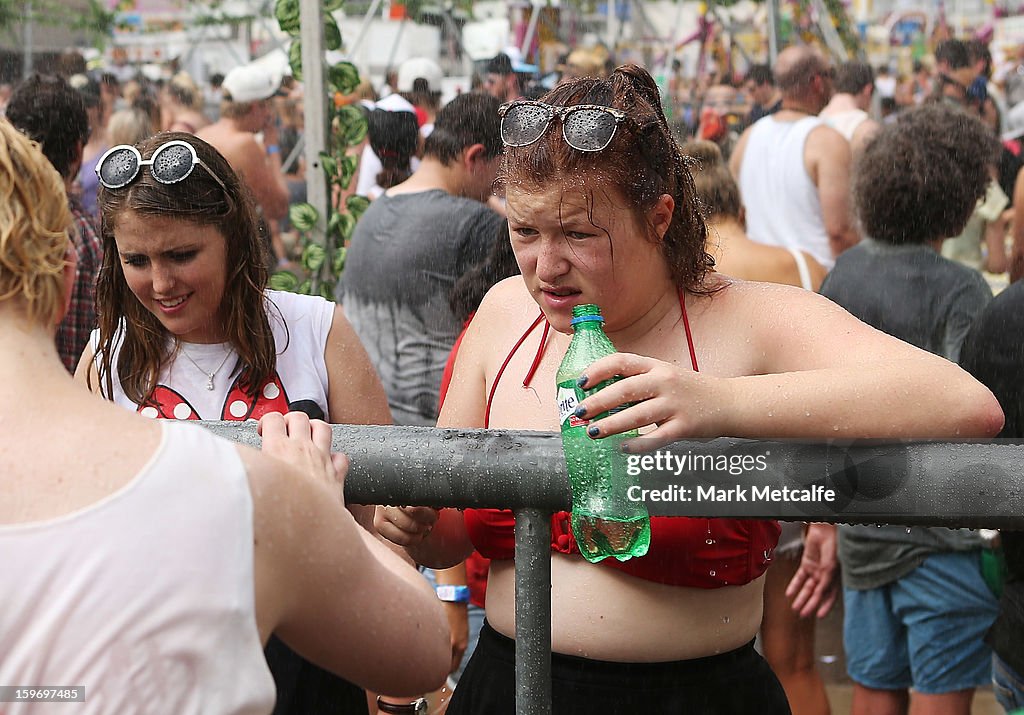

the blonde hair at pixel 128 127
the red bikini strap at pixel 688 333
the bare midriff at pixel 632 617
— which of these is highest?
the red bikini strap at pixel 688 333

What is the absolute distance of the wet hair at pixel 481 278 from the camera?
3.89 metres

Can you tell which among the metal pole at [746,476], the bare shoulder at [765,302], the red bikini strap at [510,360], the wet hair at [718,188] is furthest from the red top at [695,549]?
the wet hair at [718,188]

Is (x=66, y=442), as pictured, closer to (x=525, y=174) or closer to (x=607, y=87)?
(x=525, y=174)

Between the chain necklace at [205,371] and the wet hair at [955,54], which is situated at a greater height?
the chain necklace at [205,371]

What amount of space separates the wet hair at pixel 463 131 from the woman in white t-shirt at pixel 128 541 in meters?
3.35

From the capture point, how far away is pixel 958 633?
137 inches

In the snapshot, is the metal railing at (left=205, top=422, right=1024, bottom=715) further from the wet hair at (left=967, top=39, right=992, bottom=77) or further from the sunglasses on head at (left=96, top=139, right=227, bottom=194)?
the wet hair at (left=967, top=39, right=992, bottom=77)

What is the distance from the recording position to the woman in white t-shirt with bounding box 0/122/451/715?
1.18 metres

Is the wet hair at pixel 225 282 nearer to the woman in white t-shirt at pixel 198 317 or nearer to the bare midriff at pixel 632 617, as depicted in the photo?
the woman in white t-shirt at pixel 198 317

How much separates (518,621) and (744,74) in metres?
11.9

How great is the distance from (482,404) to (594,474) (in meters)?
0.65

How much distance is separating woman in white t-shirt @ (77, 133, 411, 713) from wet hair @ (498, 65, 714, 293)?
32.1 inches

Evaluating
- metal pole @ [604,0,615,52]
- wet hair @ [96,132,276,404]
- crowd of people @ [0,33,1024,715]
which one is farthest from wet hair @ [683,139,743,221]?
metal pole @ [604,0,615,52]

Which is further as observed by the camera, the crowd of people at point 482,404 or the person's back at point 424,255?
the person's back at point 424,255
